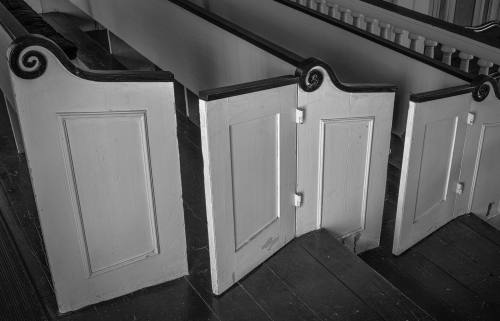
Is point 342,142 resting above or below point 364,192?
above

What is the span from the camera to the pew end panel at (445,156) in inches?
85.2

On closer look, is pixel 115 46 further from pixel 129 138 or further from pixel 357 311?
pixel 357 311

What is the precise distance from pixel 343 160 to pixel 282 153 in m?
0.34

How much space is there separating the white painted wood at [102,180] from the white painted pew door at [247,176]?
0.18m

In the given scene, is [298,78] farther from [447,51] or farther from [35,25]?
[35,25]

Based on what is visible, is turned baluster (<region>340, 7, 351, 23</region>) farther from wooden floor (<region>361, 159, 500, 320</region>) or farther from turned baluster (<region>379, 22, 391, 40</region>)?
wooden floor (<region>361, 159, 500, 320</region>)

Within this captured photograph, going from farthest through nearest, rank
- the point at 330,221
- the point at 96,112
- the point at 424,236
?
the point at 424,236
the point at 330,221
the point at 96,112

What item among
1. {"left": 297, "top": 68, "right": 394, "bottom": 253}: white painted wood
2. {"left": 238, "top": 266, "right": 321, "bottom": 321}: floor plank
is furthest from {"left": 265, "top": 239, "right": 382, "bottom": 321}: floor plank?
{"left": 297, "top": 68, "right": 394, "bottom": 253}: white painted wood

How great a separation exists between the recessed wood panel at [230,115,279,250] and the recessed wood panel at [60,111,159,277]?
0.99ft

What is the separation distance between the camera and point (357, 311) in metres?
1.83

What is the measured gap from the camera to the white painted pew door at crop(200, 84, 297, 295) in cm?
169

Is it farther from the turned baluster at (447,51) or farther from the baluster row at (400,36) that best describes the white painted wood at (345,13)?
the turned baluster at (447,51)

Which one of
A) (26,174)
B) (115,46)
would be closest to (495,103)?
(26,174)

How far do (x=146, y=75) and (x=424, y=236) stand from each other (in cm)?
155
